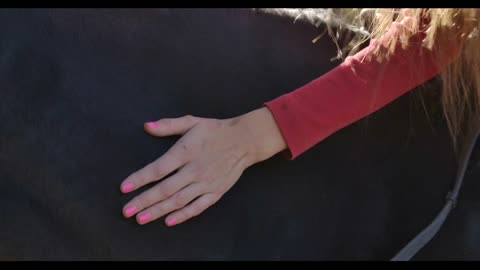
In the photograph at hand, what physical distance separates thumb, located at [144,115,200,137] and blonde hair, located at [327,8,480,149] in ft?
0.94

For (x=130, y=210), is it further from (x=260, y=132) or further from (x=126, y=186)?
(x=260, y=132)

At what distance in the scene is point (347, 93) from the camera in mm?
868

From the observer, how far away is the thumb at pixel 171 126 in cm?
82

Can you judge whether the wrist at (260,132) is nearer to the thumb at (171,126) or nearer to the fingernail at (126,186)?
the thumb at (171,126)

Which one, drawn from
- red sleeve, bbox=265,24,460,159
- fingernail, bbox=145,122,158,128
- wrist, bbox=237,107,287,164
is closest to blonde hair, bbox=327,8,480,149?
red sleeve, bbox=265,24,460,159

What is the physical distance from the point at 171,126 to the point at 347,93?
10.6 inches

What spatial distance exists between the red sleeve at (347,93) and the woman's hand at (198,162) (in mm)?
29

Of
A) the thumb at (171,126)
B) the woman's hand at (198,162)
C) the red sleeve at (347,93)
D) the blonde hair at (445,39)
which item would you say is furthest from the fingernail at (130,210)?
the blonde hair at (445,39)

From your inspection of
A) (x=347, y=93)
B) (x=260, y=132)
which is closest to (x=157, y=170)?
(x=260, y=132)

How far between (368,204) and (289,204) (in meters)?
0.14

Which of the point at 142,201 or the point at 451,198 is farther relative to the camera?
the point at 451,198

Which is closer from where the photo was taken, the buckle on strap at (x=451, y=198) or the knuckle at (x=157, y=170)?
the knuckle at (x=157, y=170)
